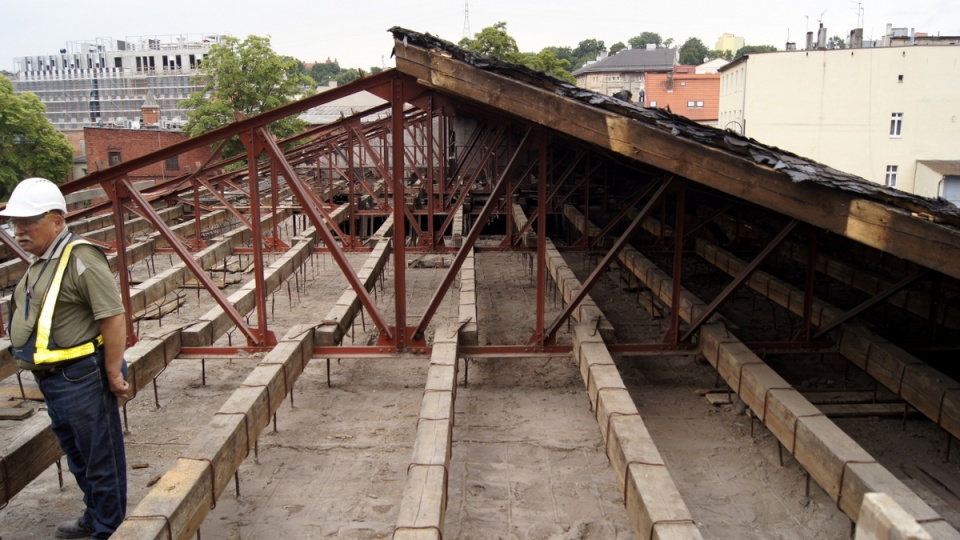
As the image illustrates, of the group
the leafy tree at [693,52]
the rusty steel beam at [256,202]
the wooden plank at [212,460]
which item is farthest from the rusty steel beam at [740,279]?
the leafy tree at [693,52]

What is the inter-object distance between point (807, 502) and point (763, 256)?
1.91 meters

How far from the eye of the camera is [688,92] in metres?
58.5

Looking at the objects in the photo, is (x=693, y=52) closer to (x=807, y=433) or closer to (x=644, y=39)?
(x=644, y=39)

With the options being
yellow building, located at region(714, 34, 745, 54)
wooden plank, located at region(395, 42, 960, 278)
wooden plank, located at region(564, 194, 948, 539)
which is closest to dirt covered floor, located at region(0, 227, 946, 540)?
wooden plank, located at region(564, 194, 948, 539)

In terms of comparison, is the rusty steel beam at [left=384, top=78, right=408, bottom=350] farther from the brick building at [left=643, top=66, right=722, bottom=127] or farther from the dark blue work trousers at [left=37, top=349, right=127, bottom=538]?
the brick building at [left=643, top=66, right=722, bottom=127]

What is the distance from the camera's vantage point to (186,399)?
21.6 feet

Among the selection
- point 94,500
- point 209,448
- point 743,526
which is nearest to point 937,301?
point 743,526

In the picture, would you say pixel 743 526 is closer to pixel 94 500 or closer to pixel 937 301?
pixel 937 301

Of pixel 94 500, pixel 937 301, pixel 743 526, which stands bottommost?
pixel 743 526

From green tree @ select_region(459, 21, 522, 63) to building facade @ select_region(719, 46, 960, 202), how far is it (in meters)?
14.6

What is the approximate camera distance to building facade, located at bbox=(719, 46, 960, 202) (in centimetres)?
3344

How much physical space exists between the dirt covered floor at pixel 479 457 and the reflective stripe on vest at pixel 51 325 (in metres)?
1.23

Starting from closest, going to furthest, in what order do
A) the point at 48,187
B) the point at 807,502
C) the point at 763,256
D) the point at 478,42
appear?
the point at 48,187
the point at 807,502
the point at 763,256
the point at 478,42

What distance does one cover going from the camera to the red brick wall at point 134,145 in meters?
40.1
